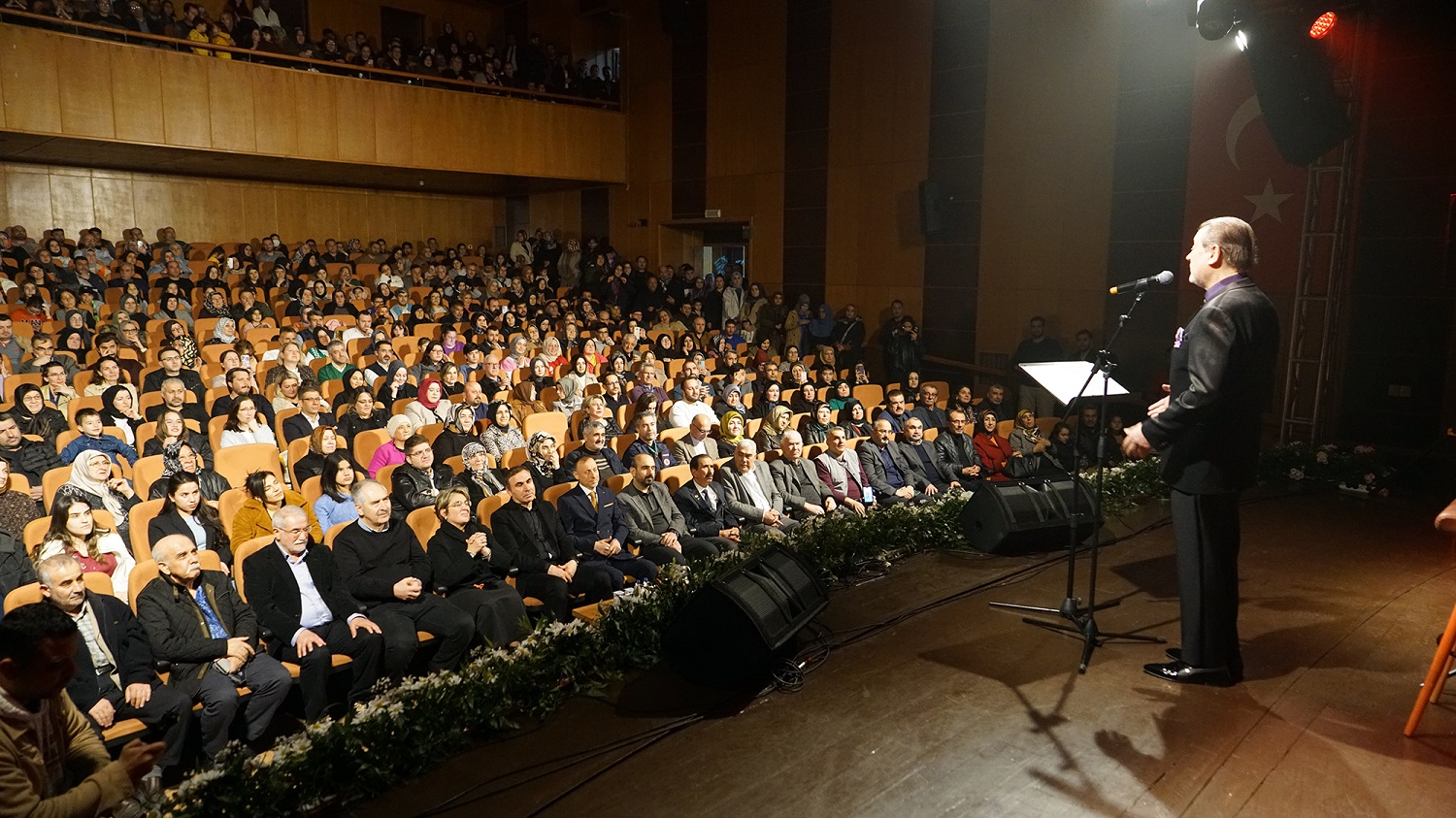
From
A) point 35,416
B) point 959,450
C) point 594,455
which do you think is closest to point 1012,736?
point 594,455

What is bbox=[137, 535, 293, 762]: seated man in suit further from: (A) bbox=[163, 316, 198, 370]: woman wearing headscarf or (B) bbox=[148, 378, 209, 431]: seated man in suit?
(A) bbox=[163, 316, 198, 370]: woman wearing headscarf

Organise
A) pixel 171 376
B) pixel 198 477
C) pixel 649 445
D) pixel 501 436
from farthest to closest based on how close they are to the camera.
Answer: pixel 171 376
pixel 501 436
pixel 649 445
pixel 198 477

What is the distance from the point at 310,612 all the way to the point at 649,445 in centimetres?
241

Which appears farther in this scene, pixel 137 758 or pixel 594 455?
pixel 594 455

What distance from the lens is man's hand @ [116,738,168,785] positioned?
1.92 m

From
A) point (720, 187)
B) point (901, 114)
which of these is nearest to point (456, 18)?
point (720, 187)

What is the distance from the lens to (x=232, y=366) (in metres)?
6.25

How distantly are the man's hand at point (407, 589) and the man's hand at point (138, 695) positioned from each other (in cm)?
92

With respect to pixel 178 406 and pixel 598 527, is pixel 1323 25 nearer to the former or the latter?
pixel 598 527

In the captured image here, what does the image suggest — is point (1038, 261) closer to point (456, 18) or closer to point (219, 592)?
point (219, 592)

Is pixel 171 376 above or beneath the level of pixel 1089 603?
above

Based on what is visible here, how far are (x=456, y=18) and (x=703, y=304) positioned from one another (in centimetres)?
633

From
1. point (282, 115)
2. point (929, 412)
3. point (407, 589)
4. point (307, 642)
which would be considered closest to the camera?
point (307, 642)

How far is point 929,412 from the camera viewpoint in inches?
289
